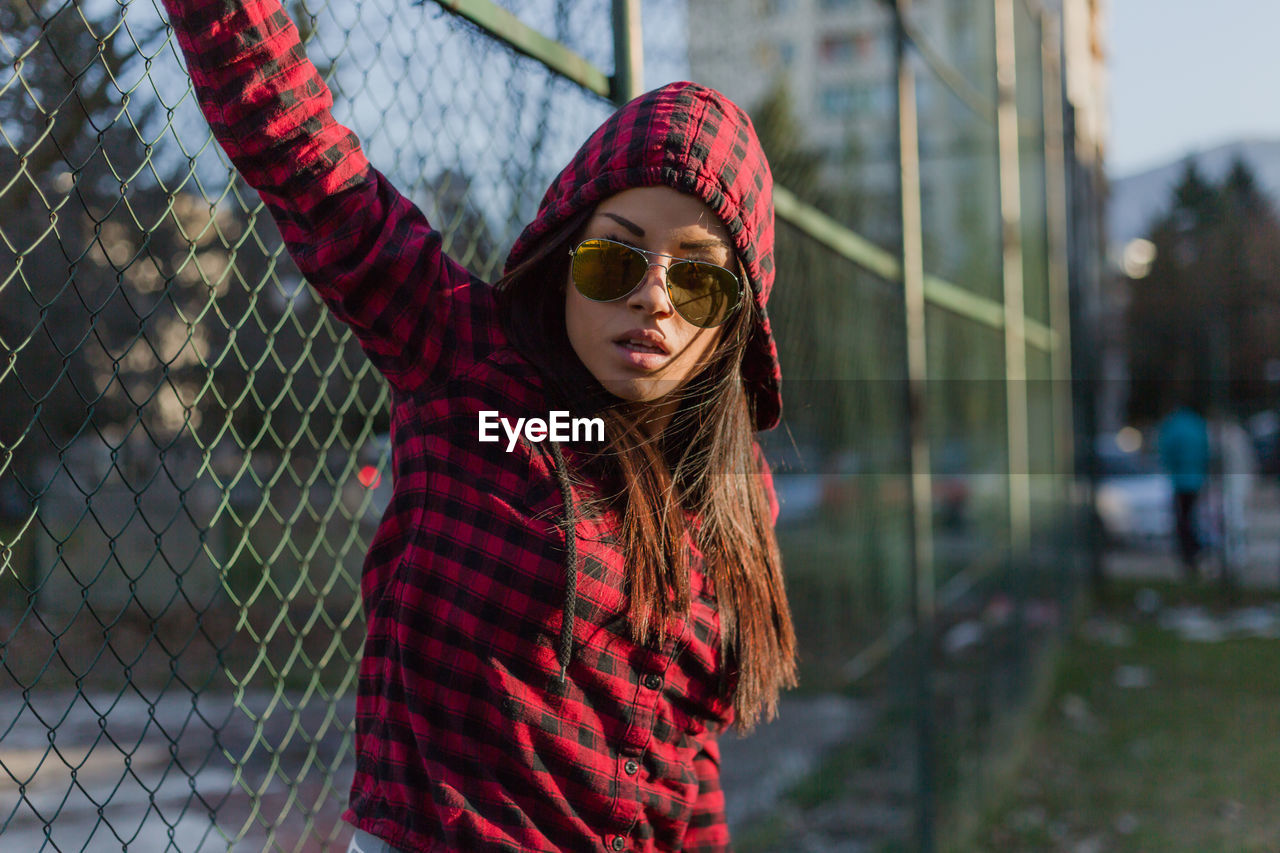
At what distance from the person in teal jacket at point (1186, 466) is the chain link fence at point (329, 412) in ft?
11.3

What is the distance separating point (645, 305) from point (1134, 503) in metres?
14.9

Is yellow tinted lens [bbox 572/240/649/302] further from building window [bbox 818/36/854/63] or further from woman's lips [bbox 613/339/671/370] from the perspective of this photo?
building window [bbox 818/36/854/63]

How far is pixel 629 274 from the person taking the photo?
1.31 m

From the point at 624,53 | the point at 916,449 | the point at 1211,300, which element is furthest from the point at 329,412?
the point at 1211,300

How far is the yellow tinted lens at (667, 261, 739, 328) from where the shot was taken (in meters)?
1.32

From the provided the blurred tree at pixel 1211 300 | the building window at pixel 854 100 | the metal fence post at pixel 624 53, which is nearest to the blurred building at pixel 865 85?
Result: the building window at pixel 854 100

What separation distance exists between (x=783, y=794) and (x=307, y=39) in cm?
277

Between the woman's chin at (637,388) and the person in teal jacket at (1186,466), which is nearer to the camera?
the woman's chin at (637,388)

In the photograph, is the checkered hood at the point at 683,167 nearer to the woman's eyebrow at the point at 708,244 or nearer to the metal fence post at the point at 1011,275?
the woman's eyebrow at the point at 708,244

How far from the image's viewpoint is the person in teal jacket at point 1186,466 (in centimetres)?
1107

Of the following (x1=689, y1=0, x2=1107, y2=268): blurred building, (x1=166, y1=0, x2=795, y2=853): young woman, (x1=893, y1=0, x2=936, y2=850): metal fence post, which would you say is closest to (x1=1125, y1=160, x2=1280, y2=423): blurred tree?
(x1=689, y1=0, x2=1107, y2=268): blurred building

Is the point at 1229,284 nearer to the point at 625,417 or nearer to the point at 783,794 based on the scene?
the point at 783,794

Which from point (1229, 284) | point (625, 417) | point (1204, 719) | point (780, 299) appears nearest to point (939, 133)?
point (780, 299)

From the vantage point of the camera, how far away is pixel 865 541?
4180 millimetres
